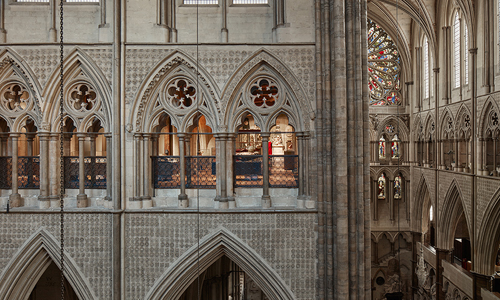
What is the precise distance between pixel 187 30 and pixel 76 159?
3783 millimetres

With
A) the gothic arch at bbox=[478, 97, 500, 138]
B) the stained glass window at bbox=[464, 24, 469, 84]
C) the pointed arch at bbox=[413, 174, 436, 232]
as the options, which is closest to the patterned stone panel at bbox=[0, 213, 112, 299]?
the gothic arch at bbox=[478, 97, 500, 138]

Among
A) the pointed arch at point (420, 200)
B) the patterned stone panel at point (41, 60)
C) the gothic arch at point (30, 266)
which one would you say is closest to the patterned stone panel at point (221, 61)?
the patterned stone panel at point (41, 60)

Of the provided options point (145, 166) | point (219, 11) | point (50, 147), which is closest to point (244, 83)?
point (219, 11)

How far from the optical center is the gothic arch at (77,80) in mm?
7617

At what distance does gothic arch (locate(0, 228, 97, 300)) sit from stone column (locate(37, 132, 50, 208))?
698 mm

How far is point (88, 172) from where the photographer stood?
8023mm

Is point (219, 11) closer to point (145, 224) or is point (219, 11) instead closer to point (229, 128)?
point (229, 128)

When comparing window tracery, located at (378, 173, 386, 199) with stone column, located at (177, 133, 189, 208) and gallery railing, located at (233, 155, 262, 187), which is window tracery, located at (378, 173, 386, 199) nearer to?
gallery railing, located at (233, 155, 262, 187)

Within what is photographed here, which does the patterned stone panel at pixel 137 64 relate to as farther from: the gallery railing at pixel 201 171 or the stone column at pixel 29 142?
the stone column at pixel 29 142

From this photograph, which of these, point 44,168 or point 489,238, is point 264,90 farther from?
point 489,238

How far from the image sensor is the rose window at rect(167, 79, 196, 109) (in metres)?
7.82

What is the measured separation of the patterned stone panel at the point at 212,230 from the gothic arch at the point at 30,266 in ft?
3.35

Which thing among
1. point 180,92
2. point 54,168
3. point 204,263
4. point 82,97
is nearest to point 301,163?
point 204,263

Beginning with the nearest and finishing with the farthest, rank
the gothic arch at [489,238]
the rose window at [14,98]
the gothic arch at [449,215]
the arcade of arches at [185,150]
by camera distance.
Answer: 1. the arcade of arches at [185,150]
2. the rose window at [14,98]
3. the gothic arch at [489,238]
4. the gothic arch at [449,215]
